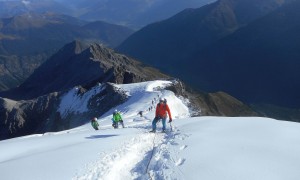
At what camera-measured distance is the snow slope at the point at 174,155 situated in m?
16.7

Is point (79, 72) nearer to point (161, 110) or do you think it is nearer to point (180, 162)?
point (161, 110)

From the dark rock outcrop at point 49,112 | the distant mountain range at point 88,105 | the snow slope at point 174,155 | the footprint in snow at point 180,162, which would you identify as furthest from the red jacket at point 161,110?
the dark rock outcrop at point 49,112

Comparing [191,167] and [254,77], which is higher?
[254,77]

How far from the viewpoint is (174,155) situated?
19.1 metres

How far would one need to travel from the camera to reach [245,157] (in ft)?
58.5

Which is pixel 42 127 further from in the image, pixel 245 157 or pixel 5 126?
pixel 245 157

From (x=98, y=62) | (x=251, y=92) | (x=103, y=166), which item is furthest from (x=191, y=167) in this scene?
(x=251, y=92)

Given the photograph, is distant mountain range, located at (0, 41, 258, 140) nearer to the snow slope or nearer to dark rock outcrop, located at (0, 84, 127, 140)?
dark rock outcrop, located at (0, 84, 127, 140)

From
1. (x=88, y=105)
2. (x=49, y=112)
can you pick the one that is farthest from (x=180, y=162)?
(x=49, y=112)

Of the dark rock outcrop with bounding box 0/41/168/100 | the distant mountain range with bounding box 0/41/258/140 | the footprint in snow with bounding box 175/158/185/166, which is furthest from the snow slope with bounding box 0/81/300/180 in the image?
the dark rock outcrop with bounding box 0/41/168/100

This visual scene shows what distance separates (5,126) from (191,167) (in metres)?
65.3

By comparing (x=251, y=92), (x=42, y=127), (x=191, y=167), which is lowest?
(x=191, y=167)

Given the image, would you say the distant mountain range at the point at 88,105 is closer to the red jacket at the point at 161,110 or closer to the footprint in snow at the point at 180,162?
the red jacket at the point at 161,110

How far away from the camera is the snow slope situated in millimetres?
16688
